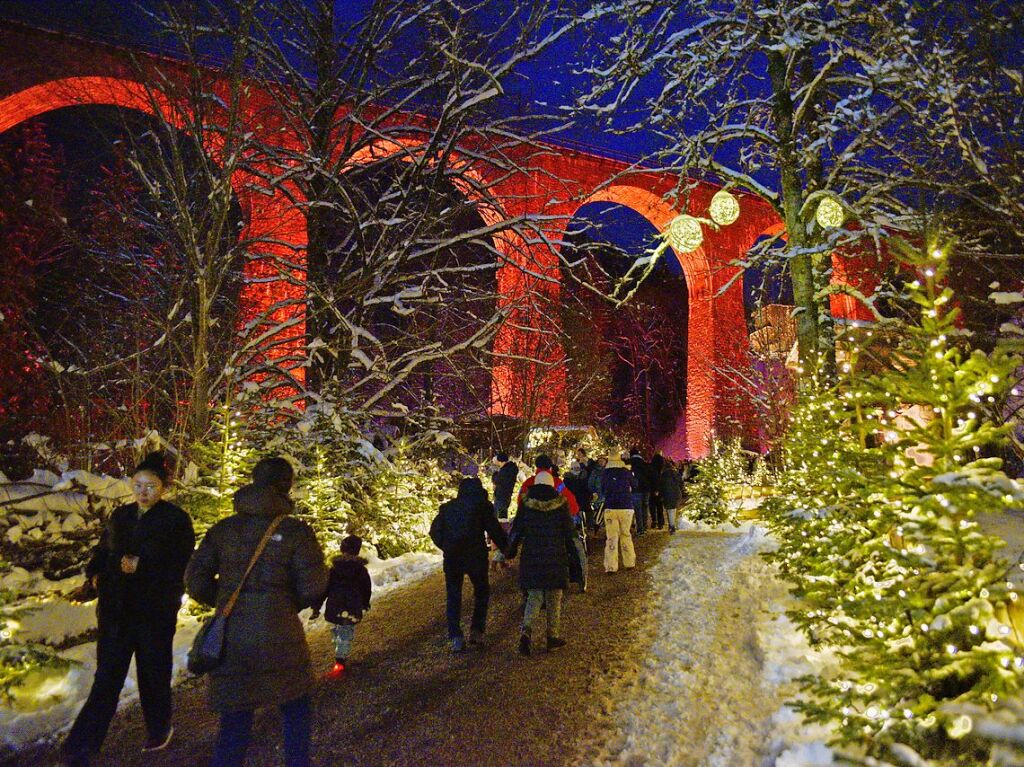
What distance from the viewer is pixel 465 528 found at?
258 inches

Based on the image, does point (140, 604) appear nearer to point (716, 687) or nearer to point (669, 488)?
point (716, 687)

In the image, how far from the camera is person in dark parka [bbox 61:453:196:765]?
4.17 m

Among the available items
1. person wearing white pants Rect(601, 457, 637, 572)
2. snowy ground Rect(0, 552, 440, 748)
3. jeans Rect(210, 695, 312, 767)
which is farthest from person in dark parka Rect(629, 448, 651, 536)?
jeans Rect(210, 695, 312, 767)

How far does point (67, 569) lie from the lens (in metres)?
7.45

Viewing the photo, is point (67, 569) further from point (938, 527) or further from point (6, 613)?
point (938, 527)

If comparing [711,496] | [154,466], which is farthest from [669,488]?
[154,466]

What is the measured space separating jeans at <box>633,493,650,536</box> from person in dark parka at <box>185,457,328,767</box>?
12270mm

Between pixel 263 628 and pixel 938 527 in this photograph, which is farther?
pixel 938 527

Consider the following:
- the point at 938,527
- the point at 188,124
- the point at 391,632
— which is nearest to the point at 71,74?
the point at 188,124

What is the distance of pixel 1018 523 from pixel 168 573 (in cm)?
595

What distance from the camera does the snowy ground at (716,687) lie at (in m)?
3.97

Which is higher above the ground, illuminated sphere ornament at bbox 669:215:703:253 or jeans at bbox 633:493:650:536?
illuminated sphere ornament at bbox 669:215:703:253

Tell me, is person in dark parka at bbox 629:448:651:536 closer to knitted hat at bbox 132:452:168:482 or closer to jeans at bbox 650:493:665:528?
jeans at bbox 650:493:665:528

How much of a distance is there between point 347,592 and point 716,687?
3.32 metres
